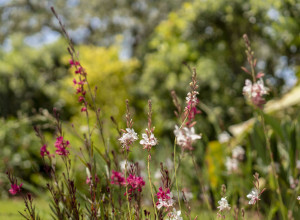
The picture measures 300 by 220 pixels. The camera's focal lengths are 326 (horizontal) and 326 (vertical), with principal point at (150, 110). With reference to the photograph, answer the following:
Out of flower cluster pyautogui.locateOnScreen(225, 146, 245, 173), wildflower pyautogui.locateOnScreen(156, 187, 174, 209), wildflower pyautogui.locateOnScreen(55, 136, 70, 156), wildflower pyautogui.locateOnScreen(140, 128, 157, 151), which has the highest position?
flower cluster pyautogui.locateOnScreen(225, 146, 245, 173)

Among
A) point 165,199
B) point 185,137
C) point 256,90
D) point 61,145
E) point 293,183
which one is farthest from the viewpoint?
point 293,183

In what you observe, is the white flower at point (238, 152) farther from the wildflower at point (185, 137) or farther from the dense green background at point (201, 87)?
the wildflower at point (185, 137)

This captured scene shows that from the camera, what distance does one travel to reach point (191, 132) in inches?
41.0

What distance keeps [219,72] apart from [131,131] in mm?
5577

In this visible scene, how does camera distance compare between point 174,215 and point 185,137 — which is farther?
point 174,215

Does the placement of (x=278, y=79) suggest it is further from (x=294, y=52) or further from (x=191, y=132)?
→ (x=191, y=132)

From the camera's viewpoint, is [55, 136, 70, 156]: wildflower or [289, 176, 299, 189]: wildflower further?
[289, 176, 299, 189]: wildflower

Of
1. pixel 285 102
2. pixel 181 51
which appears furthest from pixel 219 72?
pixel 285 102

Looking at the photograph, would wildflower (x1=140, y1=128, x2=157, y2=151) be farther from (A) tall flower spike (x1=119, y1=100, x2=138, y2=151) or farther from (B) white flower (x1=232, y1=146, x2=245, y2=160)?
(B) white flower (x1=232, y1=146, x2=245, y2=160)

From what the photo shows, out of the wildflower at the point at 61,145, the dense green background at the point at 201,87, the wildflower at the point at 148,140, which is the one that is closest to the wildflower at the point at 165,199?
the wildflower at the point at 148,140

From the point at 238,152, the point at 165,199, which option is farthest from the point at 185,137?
the point at 238,152

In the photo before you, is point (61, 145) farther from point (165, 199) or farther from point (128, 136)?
point (165, 199)

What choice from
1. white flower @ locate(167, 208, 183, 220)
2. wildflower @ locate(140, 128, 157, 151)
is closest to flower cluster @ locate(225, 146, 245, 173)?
white flower @ locate(167, 208, 183, 220)

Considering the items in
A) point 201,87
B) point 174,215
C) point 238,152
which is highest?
point 201,87
